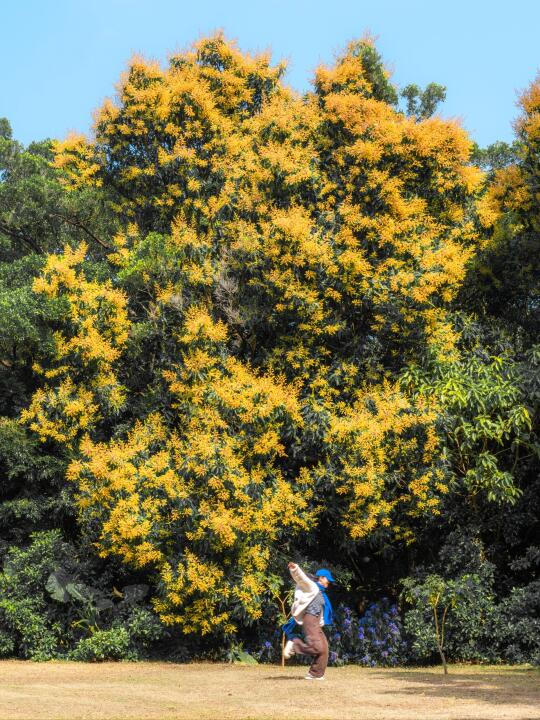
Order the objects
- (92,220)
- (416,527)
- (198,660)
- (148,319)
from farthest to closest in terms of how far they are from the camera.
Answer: (92,220)
(148,319)
(416,527)
(198,660)

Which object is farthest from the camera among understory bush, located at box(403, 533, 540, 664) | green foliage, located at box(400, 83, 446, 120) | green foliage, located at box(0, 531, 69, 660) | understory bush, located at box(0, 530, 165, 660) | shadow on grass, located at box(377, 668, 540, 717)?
green foliage, located at box(400, 83, 446, 120)

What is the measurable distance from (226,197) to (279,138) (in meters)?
1.47

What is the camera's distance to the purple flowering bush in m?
13.4

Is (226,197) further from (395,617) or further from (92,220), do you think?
(395,617)

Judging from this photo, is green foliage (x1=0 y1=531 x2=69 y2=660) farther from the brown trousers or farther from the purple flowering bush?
the brown trousers

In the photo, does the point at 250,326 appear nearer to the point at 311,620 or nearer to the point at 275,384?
the point at 275,384

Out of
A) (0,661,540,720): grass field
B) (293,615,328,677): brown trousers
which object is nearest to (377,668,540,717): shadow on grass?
(0,661,540,720): grass field

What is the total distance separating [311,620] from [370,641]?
3.28 meters

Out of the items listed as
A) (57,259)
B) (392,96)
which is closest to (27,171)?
(57,259)

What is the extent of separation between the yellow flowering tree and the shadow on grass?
8.97 ft

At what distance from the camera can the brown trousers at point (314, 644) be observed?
10.5m

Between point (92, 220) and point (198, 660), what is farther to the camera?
point (92, 220)

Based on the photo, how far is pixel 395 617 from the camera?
13.8 metres

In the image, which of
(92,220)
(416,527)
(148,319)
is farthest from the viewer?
(92,220)
